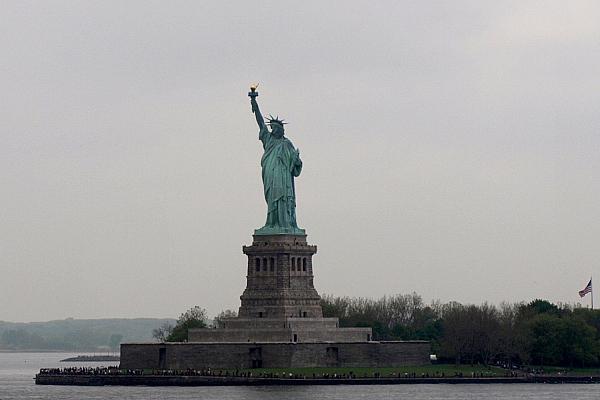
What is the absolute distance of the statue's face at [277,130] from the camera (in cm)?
12012

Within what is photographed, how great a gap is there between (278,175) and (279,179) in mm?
312

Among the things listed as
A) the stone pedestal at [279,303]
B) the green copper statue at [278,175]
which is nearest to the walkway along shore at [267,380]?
the stone pedestal at [279,303]

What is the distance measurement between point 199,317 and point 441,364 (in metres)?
29.1

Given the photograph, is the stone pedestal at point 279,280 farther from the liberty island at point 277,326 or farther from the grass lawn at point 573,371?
the grass lawn at point 573,371

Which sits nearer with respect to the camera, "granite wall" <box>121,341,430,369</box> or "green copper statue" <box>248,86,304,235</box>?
"granite wall" <box>121,341,430,369</box>

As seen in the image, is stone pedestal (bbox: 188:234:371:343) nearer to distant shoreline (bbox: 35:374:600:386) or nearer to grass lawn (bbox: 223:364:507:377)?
grass lawn (bbox: 223:364:507:377)

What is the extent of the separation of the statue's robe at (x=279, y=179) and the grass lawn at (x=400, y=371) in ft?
40.4

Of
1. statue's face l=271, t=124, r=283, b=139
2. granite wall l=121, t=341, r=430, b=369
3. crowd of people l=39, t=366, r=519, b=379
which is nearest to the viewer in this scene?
crowd of people l=39, t=366, r=519, b=379

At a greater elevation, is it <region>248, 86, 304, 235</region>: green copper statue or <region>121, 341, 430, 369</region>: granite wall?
<region>248, 86, 304, 235</region>: green copper statue

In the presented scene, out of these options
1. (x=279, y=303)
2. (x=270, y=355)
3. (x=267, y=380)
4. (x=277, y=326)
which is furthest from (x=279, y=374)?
(x=279, y=303)

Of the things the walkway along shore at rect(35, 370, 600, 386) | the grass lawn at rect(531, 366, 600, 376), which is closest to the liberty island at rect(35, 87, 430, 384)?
the walkway along shore at rect(35, 370, 600, 386)

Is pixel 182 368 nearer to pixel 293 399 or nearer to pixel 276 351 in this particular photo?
pixel 276 351

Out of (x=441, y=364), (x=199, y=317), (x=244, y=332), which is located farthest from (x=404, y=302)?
(x=244, y=332)

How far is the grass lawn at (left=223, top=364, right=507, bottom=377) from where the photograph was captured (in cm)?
11062
